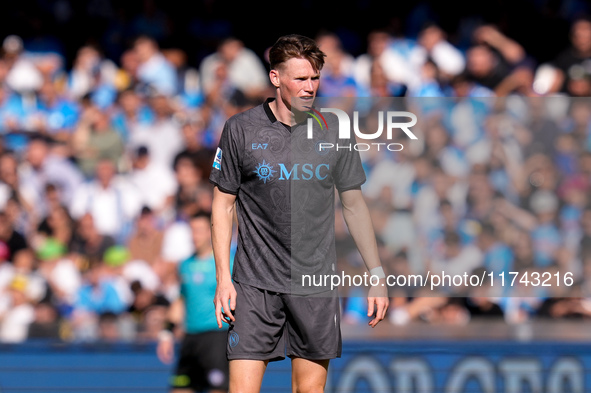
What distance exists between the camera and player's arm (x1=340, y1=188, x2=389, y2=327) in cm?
446

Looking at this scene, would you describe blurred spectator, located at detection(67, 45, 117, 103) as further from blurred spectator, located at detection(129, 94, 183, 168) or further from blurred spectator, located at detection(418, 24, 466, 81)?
blurred spectator, located at detection(418, 24, 466, 81)

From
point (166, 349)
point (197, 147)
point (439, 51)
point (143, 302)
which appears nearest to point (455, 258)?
point (166, 349)

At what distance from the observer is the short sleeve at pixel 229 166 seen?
175 inches

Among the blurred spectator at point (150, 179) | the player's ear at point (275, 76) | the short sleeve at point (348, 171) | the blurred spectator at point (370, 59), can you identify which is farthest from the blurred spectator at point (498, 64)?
the player's ear at point (275, 76)

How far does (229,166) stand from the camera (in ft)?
14.6

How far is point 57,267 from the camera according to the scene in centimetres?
877

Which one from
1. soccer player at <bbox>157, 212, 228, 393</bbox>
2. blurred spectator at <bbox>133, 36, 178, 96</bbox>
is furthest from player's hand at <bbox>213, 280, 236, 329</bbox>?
blurred spectator at <bbox>133, 36, 178, 96</bbox>

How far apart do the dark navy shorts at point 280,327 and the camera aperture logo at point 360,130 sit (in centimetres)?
77

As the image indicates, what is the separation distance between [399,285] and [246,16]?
7.53m

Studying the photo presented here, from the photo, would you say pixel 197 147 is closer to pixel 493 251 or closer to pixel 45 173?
pixel 45 173

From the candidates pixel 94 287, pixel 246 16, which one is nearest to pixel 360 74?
pixel 246 16

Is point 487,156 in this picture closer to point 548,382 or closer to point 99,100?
point 548,382

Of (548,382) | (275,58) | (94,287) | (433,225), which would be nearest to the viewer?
(275,58)

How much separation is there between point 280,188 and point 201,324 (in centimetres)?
294
